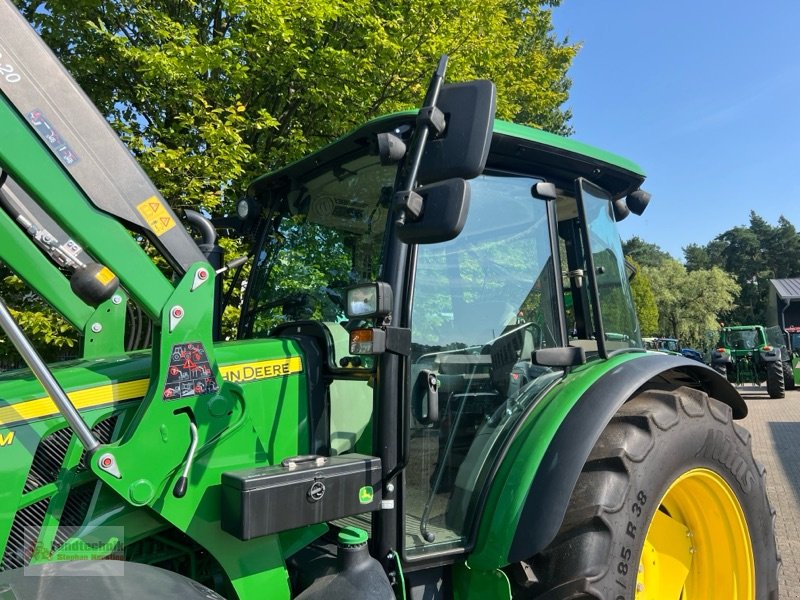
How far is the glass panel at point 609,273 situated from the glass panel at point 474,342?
30 centimetres

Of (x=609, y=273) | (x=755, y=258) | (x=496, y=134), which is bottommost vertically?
(x=609, y=273)

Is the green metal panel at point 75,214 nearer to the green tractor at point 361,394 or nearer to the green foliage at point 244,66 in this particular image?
the green tractor at point 361,394

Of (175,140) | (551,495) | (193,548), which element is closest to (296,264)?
(193,548)

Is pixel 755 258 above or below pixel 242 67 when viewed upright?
above

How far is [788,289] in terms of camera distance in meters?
29.1

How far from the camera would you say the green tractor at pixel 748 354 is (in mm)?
18734

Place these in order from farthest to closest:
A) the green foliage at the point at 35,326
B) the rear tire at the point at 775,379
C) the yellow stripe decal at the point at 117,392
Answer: the rear tire at the point at 775,379 → the green foliage at the point at 35,326 → the yellow stripe decal at the point at 117,392

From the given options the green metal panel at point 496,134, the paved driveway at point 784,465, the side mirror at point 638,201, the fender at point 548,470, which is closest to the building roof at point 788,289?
the paved driveway at point 784,465

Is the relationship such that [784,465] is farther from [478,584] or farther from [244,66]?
[244,66]

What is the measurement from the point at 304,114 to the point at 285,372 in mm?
5523

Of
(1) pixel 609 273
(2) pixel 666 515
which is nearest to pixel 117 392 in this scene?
(1) pixel 609 273

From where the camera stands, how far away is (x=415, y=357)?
2.28 m

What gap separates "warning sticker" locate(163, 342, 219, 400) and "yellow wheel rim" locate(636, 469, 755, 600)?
1.99 m

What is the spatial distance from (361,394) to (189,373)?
0.71m
